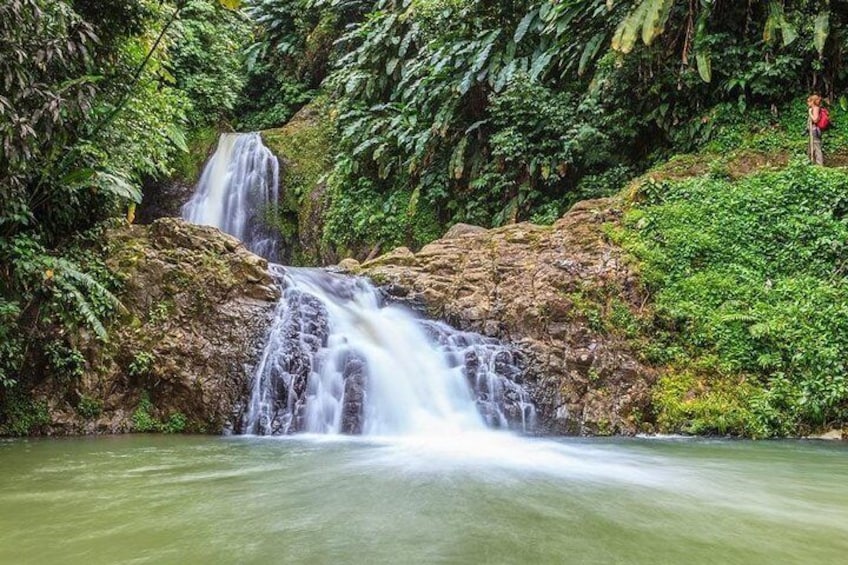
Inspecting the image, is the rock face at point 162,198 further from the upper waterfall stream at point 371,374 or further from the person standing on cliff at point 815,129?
the person standing on cliff at point 815,129

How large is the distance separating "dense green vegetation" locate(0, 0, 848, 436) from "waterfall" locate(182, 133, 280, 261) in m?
0.64

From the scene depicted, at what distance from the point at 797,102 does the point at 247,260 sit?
33.0ft

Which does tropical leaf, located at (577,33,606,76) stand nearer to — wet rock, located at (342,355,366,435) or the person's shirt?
the person's shirt

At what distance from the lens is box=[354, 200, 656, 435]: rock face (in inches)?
287

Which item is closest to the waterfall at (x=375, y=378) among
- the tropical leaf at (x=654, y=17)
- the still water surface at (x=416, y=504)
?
the still water surface at (x=416, y=504)

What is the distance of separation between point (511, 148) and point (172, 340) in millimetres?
7440

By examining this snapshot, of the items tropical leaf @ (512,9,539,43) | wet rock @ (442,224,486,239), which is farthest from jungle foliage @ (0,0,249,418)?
tropical leaf @ (512,9,539,43)

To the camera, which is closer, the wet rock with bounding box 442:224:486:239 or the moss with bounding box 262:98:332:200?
the wet rock with bounding box 442:224:486:239

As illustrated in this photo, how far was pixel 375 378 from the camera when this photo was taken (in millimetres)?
7324

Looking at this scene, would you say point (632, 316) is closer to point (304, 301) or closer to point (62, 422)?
point (304, 301)

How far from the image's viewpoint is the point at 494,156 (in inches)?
488

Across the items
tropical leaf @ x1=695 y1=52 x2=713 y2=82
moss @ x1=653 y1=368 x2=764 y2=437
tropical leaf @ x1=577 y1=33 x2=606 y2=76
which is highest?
tropical leaf @ x1=577 y1=33 x2=606 y2=76

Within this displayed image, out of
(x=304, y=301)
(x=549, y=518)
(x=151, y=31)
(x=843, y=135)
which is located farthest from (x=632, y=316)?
(x=151, y=31)

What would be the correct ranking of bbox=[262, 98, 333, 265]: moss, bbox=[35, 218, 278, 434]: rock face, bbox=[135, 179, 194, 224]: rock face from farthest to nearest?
bbox=[135, 179, 194, 224]: rock face
bbox=[262, 98, 333, 265]: moss
bbox=[35, 218, 278, 434]: rock face
